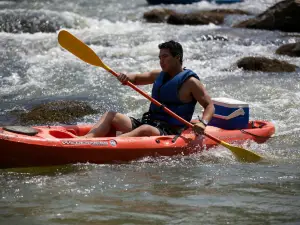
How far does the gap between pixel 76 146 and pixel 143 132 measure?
0.66 meters

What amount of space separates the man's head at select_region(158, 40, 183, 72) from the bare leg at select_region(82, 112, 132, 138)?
0.57 metres

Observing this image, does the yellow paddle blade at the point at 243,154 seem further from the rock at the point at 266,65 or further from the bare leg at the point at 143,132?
the rock at the point at 266,65

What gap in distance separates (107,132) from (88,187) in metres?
0.92

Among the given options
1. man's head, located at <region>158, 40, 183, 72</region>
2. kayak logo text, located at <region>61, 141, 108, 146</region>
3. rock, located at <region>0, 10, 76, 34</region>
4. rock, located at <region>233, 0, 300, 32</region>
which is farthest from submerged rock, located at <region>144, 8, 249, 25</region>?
kayak logo text, located at <region>61, 141, 108, 146</region>

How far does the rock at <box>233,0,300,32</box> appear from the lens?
13219 mm

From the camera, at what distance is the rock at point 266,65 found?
31.7ft

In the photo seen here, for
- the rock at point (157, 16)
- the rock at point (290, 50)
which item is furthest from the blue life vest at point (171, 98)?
the rock at point (157, 16)

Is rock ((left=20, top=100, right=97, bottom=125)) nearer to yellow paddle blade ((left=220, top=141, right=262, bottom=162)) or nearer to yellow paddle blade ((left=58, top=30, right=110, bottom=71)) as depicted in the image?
yellow paddle blade ((left=58, top=30, right=110, bottom=71))

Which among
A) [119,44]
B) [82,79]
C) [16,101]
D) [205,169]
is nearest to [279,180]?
[205,169]

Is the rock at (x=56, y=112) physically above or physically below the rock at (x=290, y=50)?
below

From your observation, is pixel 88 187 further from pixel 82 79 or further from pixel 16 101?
pixel 82 79

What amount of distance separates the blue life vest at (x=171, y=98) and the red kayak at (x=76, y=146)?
0.18 meters

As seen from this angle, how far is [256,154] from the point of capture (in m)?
5.57

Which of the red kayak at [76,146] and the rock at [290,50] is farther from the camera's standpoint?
the rock at [290,50]
